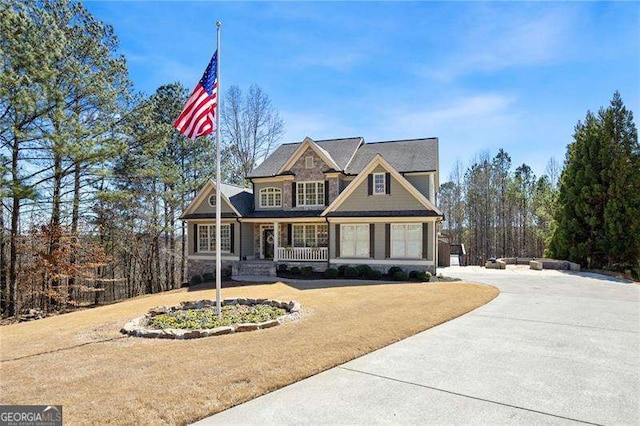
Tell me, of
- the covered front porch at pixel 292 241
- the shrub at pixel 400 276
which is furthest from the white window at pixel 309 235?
the shrub at pixel 400 276

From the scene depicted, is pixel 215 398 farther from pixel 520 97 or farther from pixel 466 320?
pixel 520 97

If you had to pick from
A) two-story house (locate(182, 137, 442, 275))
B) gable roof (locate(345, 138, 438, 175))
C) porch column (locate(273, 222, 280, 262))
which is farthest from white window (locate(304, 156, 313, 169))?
porch column (locate(273, 222, 280, 262))

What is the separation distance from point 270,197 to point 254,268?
16.6 feet

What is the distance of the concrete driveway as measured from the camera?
432 centimetres

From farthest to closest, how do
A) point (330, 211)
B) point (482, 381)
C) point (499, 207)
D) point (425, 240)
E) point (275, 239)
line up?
point (499, 207) < point (275, 239) < point (330, 211) < point (425, 240) < point (482, 381)

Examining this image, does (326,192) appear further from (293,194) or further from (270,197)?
(270,197)

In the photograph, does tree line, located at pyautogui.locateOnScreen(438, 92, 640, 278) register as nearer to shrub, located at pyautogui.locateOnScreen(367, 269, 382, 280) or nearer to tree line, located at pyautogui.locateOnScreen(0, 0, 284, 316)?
shrub, located at pyautogui.locateOnScreen(367, 269, 382, 280)

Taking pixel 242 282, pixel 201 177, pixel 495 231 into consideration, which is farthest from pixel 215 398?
pixel 495 231

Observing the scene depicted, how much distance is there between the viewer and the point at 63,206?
19.7 m

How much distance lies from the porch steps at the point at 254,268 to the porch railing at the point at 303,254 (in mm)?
1015

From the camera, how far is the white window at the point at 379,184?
797 inches

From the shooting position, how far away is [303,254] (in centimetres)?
2212

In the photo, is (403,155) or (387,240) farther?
(403,155)

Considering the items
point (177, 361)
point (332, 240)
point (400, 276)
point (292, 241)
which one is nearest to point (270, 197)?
point (292, 241)
